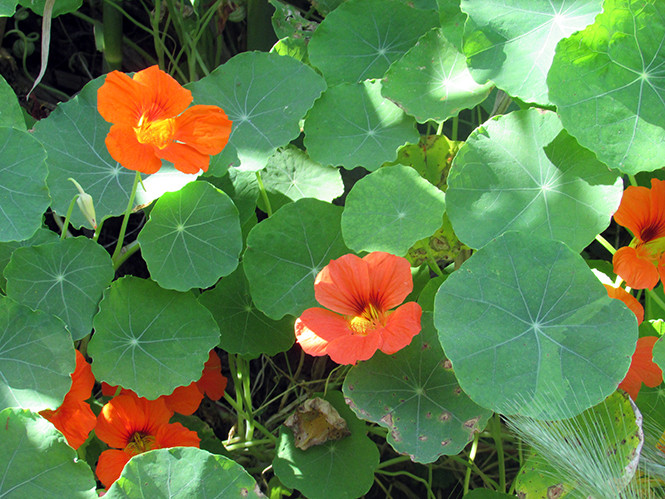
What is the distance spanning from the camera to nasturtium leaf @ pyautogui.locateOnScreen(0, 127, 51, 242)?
1.13 m

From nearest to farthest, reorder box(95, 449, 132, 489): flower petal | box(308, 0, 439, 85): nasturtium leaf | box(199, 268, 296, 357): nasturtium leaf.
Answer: box(95, 449, 132, 489): flower petal → box(199, 268, 296, 357): nasturtium leaf → box(308, 0, 439, 85): nasturtium leaf

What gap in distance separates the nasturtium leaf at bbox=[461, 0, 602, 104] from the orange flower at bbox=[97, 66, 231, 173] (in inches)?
22.6

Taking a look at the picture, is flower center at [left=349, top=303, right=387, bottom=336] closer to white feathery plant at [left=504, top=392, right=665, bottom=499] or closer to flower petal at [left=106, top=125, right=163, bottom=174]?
white feathery plant at [left=504, top=392, right=665, bottom=499]

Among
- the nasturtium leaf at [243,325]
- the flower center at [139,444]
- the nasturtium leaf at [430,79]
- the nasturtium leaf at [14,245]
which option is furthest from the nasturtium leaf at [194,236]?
the nasturtium leaf at [430,79]

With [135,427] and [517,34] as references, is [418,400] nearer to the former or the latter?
[135,427]

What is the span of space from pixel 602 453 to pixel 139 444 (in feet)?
3.17

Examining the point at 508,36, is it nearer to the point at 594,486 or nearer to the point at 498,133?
the point at 498,133

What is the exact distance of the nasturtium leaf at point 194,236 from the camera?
4.03 feet

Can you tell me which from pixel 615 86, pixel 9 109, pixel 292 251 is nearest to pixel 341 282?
pixel 292 251

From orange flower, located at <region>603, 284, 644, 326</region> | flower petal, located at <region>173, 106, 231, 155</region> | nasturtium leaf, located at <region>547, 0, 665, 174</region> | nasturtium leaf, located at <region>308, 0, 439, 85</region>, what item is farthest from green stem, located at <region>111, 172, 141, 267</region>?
orange flower, located at <region>603, 284, 644, 326</region>

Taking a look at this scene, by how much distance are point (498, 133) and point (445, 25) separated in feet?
1.04

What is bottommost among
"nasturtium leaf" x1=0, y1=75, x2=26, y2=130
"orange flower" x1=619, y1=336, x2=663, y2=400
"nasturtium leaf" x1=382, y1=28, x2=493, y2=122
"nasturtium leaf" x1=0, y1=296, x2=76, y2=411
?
"orange flower" x1=619, y1=336, x2=663, y2=400

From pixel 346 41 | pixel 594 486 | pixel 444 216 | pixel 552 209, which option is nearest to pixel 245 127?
pixel 346 41

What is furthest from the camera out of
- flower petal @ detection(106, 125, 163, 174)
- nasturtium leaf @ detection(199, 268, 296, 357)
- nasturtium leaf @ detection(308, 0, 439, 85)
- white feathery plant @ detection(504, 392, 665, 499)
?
nasturtium leaf @ detection(308, 0, 439, 85)
